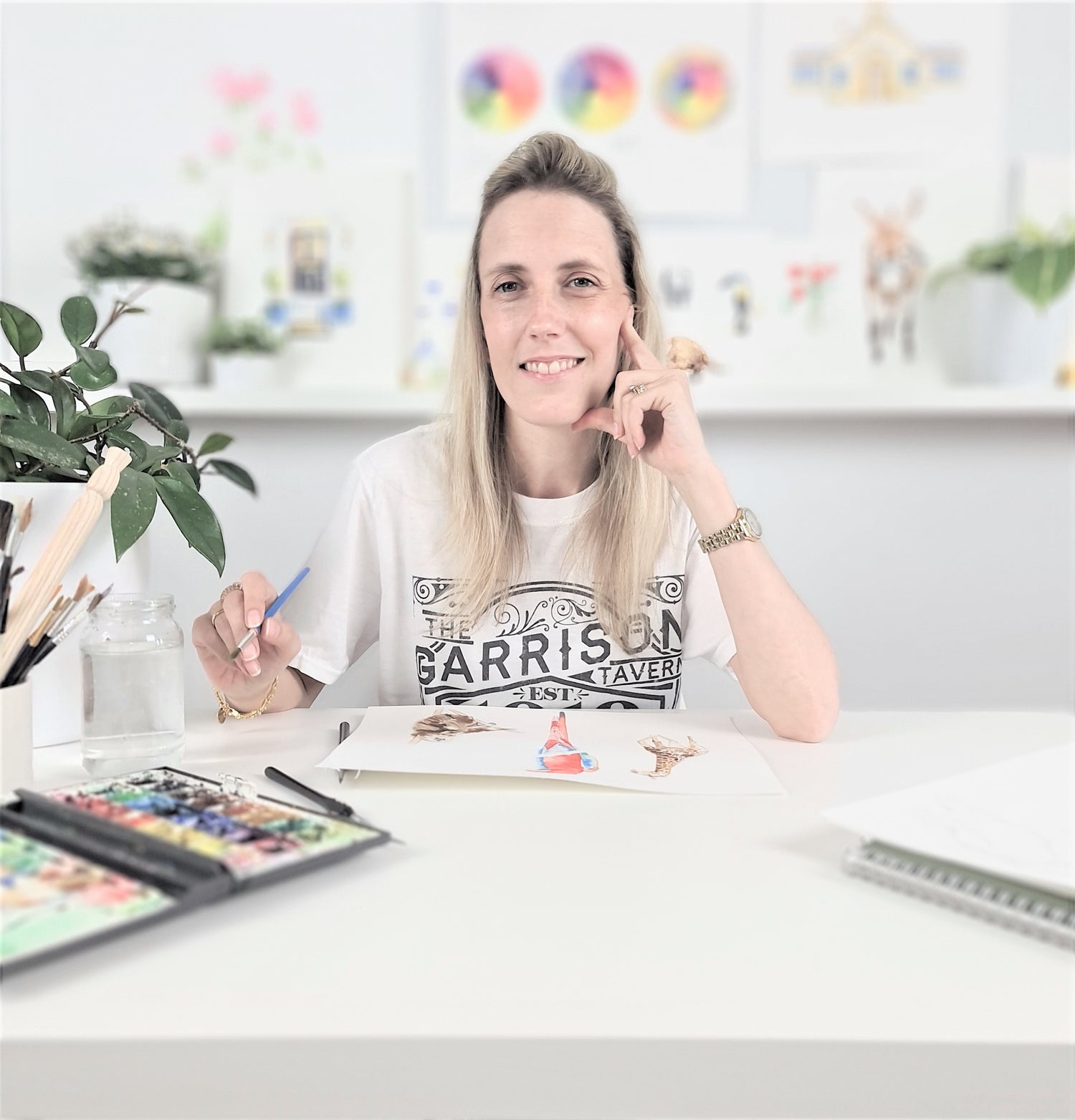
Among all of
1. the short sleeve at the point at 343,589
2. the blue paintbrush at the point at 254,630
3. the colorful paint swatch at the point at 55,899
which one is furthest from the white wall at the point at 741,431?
the colorful paint swatch at the point at 55,899

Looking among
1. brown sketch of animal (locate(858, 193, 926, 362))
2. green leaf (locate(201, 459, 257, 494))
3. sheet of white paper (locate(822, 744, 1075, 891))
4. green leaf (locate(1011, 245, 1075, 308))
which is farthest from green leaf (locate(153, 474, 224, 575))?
green leaf (locate(1011, 245, 1075, 308))

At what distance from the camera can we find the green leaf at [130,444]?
2.88 ft

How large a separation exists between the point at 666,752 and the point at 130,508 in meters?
0.48

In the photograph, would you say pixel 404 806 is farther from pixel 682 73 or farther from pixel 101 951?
pixel 682 73

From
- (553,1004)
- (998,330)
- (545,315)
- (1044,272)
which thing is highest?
(1044,272)

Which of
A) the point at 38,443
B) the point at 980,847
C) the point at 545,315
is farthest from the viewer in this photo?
the point at 545,315

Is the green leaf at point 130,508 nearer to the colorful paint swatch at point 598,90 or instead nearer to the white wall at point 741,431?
the white wall at point 741,431

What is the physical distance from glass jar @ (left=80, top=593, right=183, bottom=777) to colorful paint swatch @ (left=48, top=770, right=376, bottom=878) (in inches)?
4.8

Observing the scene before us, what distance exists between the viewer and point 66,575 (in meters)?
0.83

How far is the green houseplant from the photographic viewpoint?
792 mm

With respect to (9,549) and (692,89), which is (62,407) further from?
(692,89)

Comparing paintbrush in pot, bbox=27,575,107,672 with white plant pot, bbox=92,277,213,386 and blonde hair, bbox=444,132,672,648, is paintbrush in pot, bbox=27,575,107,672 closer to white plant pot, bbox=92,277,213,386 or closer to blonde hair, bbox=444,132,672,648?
blonde hair, bbox=444,132,672,648

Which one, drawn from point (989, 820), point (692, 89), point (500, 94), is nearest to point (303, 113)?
point (500, 94)

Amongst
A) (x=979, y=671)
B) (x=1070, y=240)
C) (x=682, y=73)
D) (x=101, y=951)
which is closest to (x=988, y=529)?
(x=979, y=671)
